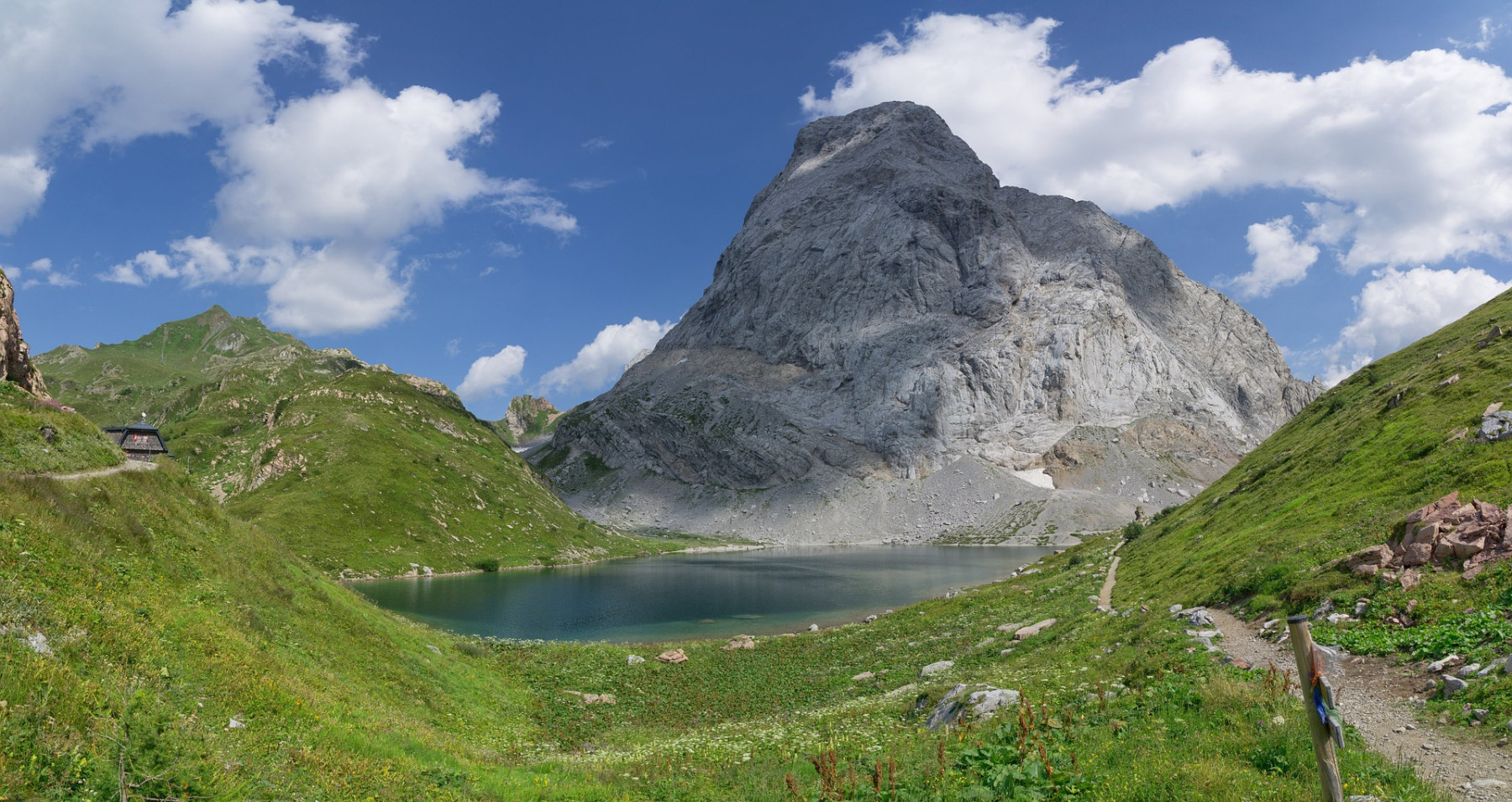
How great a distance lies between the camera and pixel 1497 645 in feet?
47.0

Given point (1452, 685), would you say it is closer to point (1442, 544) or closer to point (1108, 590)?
point (1442, 544)

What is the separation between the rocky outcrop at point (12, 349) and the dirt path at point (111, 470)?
9.37m

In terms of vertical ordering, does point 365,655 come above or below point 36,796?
below

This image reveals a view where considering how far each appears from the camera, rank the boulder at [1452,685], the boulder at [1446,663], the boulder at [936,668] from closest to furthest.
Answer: the boulder at [1452,685]
the boulder at [1446,663]
the boulder at [936,668]

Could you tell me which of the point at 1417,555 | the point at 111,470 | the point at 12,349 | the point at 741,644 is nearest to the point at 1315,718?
the point at 1417,555

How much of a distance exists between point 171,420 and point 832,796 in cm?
25145

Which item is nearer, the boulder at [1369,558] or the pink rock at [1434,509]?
the boulder at [1369,558]

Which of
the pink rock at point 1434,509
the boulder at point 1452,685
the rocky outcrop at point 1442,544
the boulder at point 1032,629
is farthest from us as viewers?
the boulder at point 1032,629

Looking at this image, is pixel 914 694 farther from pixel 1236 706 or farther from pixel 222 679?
pixel 222 679

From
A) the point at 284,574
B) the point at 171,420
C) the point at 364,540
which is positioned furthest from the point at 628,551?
the point at 284,574

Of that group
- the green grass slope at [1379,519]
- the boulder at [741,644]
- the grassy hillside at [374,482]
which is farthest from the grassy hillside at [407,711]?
the grassy hillside at [374,482]

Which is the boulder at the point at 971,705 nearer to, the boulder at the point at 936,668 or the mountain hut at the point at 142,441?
the boulder at the point at 936,668

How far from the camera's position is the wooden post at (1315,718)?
26.5ft

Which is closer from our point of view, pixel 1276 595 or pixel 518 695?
pixel 1276 595
